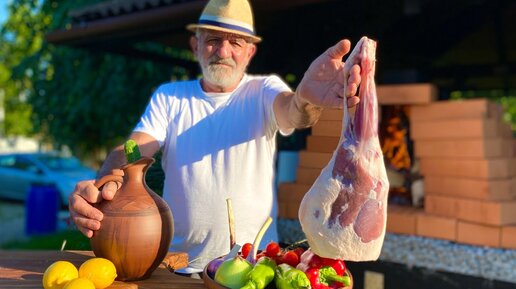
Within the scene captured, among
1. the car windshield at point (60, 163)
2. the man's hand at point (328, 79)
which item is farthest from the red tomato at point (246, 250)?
the car windshield at point (60, 163)

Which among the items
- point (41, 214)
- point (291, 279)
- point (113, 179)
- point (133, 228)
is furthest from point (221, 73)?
point (41, 214)

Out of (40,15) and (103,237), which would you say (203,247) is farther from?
(40,15)

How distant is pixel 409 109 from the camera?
3.66 meters

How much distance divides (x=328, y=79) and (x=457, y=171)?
2.10 metres

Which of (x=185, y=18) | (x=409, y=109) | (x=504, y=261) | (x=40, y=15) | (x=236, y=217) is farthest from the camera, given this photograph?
(x=40, y=15)

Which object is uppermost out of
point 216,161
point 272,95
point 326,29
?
point 326,29

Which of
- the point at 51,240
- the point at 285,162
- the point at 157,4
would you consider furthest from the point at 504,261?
the point at 51,240

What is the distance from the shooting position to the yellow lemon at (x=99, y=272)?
147cm

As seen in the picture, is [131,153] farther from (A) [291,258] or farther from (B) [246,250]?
(A) [291,258]

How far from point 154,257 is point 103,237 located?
16cm

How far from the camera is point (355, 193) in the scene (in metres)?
1.29

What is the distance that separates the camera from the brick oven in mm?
3174

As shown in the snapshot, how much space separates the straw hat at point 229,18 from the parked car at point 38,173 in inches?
343

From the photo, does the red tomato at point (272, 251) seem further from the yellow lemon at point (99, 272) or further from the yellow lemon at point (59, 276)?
the yellow lemon at point (59, 276)
